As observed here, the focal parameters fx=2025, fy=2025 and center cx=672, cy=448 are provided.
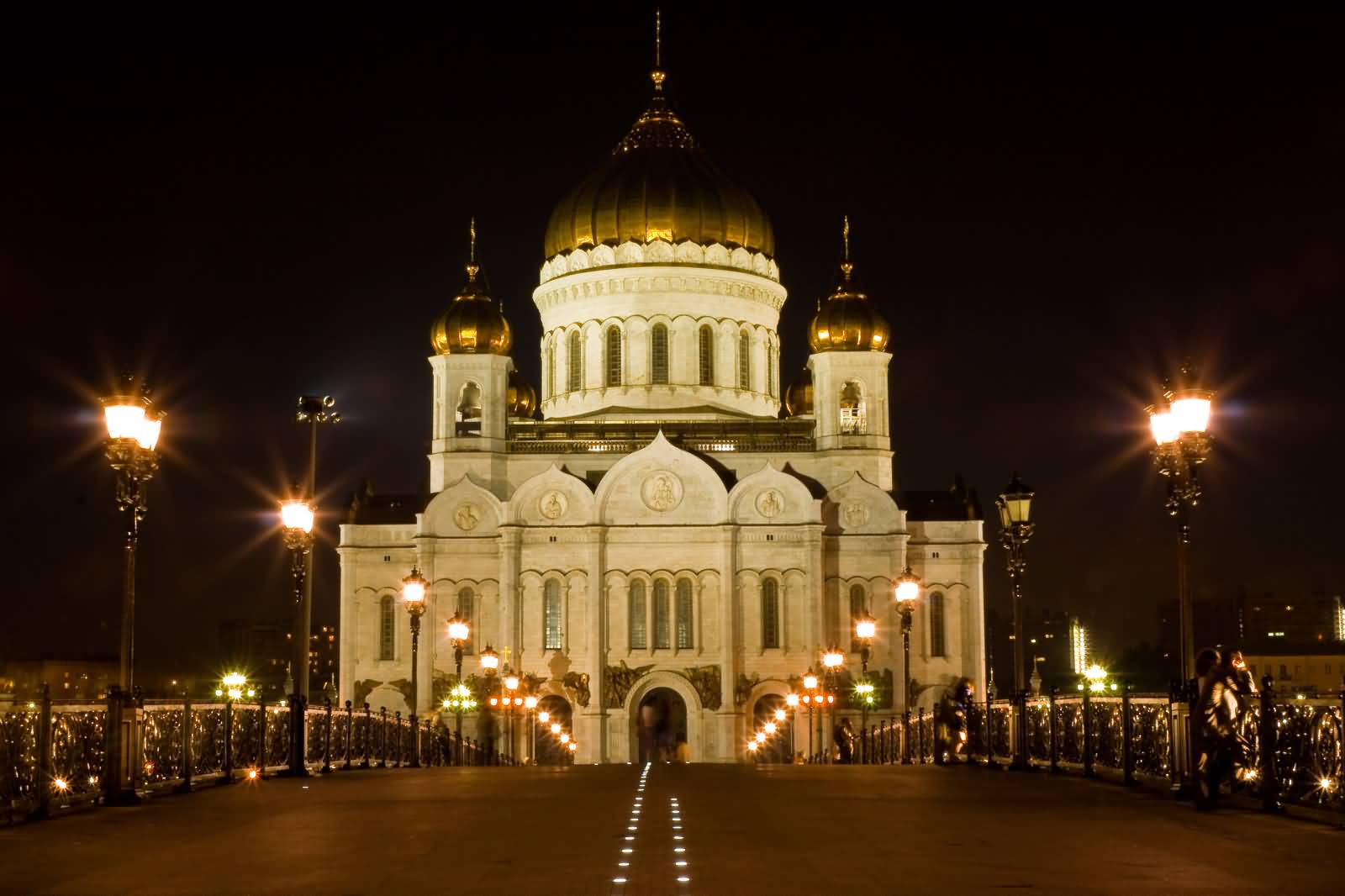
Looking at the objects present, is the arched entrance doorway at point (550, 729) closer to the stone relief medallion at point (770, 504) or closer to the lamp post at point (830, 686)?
the lamp post at point (830, 686)

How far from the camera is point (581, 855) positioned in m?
14.9

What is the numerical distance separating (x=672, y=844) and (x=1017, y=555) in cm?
1768

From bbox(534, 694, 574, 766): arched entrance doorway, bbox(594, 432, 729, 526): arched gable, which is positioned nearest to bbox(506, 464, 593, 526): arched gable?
bbox(594, 432, 729, 526): arched gable

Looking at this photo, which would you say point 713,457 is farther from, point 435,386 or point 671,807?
point 671,807

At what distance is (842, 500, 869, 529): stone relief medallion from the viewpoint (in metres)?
70.2

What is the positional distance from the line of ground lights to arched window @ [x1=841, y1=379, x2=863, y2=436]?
50.5m

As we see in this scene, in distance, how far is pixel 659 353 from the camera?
2948 inches

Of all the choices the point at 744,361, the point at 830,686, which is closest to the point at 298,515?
the point at 830,686

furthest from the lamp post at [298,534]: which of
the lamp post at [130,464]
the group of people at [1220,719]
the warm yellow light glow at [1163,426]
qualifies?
the group of people at [1220,719]

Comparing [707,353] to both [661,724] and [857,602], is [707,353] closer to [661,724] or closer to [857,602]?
[857,602]

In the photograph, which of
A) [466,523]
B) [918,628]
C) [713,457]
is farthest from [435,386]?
[918,628]

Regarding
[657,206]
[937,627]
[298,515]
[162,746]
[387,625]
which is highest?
[657,206]

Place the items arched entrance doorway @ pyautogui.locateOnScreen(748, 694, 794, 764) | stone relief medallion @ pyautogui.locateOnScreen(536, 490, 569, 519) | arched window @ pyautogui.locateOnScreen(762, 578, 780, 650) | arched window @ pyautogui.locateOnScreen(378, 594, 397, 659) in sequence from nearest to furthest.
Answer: arched entrance doorway @ pyautogui.locateOnScreen(748, 694, 794, 764) < arched window @ pyautogui.locateOnScreen(762, 578, 780, 650) < stone relief medallion @ pyautogui.locateOnScreen(536, 490, 569, 519) < arched window @ pyautogui.locateOnScreen(378, 594, 397, 659)

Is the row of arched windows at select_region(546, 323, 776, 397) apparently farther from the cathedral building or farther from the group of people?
the group of people
